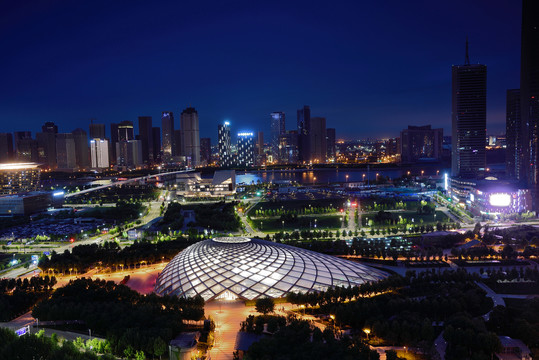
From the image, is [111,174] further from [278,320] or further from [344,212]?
[278,320]

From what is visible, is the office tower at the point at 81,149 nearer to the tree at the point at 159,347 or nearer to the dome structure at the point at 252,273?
the dome structure at the point at 252,273

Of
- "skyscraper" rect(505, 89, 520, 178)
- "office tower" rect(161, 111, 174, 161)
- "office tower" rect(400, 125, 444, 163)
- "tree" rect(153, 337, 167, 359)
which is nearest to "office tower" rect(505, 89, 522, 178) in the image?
"skyscraper" rect(505, 89, 520, 178)

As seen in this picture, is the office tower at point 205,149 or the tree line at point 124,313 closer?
the tree line at point 124,313

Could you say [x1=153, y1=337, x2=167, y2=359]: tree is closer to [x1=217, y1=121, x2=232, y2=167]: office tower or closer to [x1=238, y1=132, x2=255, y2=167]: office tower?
[x1=238, y1=132, x2=255, y2=167]: office tower

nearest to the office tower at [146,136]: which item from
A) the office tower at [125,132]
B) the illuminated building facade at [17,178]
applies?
the office tower at [125,132]

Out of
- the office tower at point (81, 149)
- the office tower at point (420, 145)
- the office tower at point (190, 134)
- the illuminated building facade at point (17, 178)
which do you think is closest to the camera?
the illuminated building facade at point (17, 178)

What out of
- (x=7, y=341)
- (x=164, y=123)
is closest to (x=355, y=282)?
(x=7, y=341)
